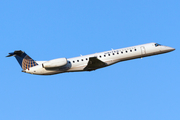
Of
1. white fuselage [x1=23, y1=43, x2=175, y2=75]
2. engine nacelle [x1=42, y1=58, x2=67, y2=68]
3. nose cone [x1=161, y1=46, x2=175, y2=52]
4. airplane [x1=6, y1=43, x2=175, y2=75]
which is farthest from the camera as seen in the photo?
nose cone [x1=161, y1=46, x2=175, y2=52]

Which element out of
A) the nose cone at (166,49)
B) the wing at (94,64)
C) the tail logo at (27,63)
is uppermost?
the nose cone at (166,49)


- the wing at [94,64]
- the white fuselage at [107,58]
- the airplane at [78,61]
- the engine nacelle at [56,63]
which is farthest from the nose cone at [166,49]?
the engine nacelle at [56,63]

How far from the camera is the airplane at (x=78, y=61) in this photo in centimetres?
2739

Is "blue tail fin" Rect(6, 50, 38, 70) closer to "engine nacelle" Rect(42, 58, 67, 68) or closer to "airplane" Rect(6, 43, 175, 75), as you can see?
"airplane" Rect(6, 43, 175, 75)

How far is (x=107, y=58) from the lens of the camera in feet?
93.1

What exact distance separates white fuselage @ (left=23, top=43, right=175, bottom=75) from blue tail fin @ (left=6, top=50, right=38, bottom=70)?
1.65ft

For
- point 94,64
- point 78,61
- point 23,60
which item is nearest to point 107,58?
point 94,64

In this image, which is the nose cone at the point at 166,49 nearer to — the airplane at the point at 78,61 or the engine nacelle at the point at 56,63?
the airplane at the point at 78,61

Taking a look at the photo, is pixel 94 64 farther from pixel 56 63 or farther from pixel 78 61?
pixel 56 63

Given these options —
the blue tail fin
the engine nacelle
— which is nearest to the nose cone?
the engine nacelle

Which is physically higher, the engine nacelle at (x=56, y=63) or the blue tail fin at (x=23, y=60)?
the blue tail fin at (x=23, y=60)

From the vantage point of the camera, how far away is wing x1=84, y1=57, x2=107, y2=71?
1060 inches

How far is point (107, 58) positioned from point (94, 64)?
5.60 feet

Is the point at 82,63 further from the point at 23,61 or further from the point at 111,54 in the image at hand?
the point at 23,61
